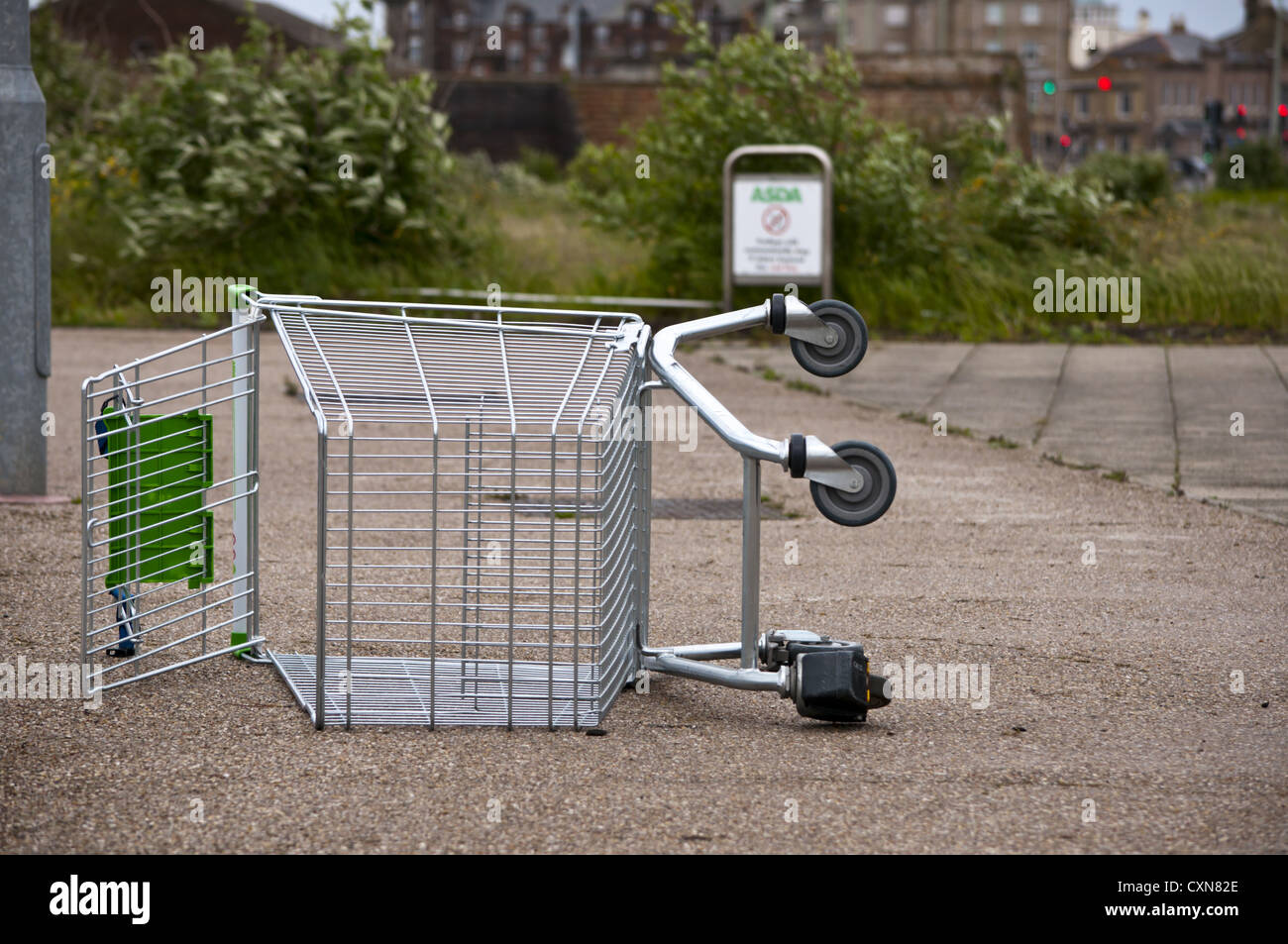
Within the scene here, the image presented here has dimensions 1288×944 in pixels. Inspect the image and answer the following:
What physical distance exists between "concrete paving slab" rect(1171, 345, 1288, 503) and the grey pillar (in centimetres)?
567

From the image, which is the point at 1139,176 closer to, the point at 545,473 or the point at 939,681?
the point at 939,681

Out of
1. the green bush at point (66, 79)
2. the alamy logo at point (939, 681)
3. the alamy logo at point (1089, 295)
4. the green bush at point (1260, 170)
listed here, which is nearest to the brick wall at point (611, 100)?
the green bush at point (1260, 170)

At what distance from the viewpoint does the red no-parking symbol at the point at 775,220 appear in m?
16.3

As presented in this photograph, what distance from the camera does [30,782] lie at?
371 cm

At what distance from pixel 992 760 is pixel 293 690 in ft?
6.16

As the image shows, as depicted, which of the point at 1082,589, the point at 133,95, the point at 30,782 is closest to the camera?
the point at 30,782

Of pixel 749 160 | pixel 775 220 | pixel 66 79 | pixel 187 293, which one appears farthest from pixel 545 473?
pixel 66 79

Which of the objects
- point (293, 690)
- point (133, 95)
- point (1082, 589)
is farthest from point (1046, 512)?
point (133, 95)

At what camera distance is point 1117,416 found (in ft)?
36.0

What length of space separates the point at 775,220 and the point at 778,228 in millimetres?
86

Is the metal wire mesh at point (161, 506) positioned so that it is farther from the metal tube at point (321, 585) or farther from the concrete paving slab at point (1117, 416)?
the concrete paving slab at point (1117, 416)
